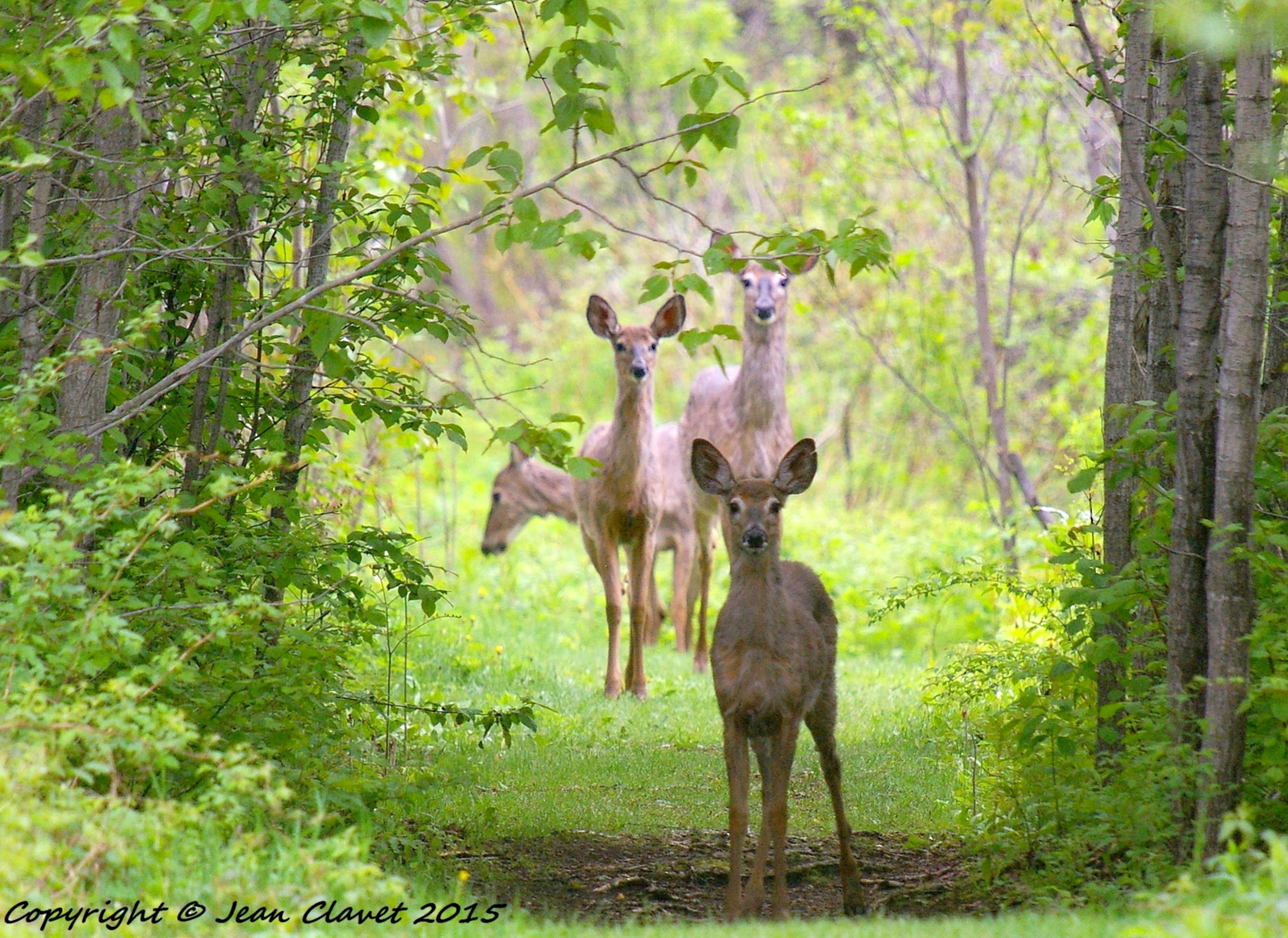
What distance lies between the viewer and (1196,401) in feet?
17.9

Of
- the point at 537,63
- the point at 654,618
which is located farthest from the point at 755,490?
the point at 654,618

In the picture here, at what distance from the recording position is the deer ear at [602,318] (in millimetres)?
11773

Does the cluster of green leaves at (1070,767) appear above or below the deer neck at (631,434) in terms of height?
below

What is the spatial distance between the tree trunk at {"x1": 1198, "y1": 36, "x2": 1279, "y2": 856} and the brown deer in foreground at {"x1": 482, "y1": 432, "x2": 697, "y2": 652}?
6616 mm

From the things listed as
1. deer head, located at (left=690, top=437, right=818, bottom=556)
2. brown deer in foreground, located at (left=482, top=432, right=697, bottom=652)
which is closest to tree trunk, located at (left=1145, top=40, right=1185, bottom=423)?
deer head, located at (left=690, top=437, right=818, bottom=556)

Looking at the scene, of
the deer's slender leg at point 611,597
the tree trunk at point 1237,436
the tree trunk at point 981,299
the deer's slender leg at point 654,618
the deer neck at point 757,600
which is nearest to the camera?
the tree trunk at point 1237,436

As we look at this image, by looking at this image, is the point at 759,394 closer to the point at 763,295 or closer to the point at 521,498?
the point at 763,295

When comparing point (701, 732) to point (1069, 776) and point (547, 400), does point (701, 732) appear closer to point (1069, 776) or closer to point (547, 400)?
point (1069, 776)

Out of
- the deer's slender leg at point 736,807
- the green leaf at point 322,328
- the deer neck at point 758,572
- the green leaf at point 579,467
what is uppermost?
the green leaf at point 322,328

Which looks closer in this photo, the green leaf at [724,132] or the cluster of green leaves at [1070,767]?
the cluster of green leaves at [1070,767]

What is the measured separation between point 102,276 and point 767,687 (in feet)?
10.8

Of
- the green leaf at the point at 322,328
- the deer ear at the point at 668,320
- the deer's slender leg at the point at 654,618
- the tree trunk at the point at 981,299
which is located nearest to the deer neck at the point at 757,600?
the green leaf at the point at 322,328

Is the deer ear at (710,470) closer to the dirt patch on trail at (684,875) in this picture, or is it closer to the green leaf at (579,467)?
the dirt patch on trail at (684,875)

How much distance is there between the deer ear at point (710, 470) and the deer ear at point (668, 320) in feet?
13.3
